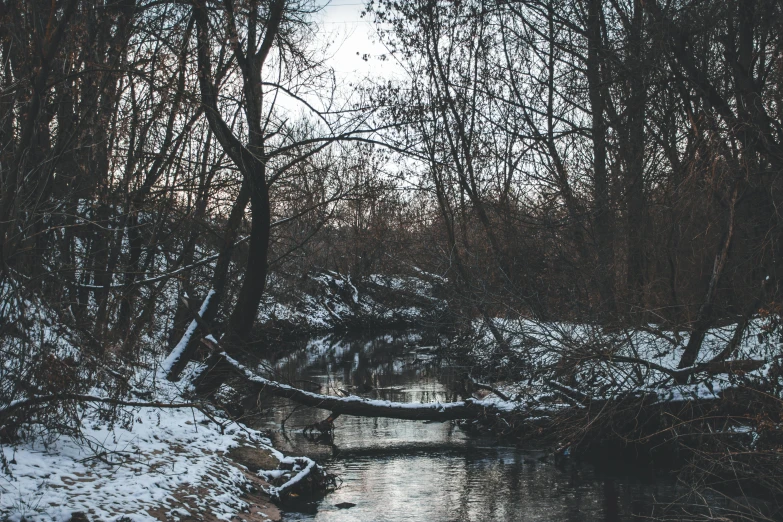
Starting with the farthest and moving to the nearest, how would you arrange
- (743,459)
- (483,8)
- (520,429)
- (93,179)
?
(483,8) → (520,429) → (93,179) → (743,459)

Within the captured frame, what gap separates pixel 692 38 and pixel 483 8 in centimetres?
628

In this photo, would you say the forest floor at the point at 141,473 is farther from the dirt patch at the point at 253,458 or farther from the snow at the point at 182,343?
the snow at the point at 182,343

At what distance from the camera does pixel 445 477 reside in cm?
1021

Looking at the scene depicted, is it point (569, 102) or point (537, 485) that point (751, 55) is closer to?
point (569, 102)

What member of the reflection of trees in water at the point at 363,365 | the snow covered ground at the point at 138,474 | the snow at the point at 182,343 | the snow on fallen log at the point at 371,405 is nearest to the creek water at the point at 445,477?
the snow on fallen log at the point at 371,405

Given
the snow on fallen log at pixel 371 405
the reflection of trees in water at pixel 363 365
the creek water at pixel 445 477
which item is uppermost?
the reflection of trees in water at pixel 363 365

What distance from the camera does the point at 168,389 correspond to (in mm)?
11203

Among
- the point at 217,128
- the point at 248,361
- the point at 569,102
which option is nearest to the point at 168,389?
the point at 248,361

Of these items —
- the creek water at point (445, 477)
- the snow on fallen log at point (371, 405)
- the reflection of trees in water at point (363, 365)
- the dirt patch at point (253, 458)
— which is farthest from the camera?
the reflection of trees in water at point (363, 365)

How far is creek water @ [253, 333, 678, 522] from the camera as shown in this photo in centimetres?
866

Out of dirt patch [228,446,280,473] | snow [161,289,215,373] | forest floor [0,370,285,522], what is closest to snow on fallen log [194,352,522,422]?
snow [161,289,215,373]

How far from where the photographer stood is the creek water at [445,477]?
866cm

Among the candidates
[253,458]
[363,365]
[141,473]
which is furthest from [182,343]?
[363,365]

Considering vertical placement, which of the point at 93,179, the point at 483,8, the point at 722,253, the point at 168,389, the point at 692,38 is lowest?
the point at 168,389
